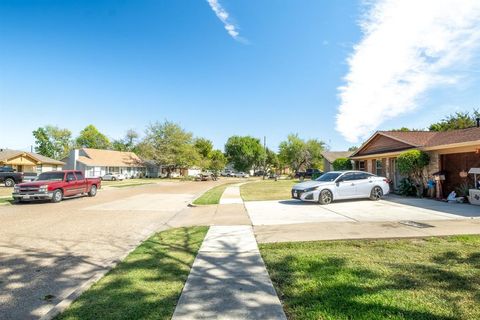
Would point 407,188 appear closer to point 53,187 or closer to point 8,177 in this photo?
point 53,187

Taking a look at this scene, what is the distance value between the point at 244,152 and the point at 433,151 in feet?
228

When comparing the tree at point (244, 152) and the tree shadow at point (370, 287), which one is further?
the tree at point (244, 152)

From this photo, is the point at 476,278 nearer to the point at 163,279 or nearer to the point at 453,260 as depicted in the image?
the point at 453,260

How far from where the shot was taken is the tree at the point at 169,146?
6042 centimetres

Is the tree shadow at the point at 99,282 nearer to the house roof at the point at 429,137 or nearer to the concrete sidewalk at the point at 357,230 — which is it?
the concrete sidewalk at the point at 357,230

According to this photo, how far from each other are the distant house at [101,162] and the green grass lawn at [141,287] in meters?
54.4

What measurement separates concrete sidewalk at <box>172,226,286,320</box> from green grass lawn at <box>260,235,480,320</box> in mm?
197

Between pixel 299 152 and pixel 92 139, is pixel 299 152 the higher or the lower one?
the lower one

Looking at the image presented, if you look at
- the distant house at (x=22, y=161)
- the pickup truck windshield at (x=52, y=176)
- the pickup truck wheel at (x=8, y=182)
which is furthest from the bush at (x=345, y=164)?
the distant house at (x=22, y=161)

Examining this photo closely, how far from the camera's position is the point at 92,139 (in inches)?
3789

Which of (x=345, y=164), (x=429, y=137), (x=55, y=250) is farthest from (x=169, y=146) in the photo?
(x=55, y=250)

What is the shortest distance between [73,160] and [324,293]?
6174cm

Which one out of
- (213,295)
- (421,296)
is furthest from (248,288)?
(421,296)

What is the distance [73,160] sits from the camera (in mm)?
56906
